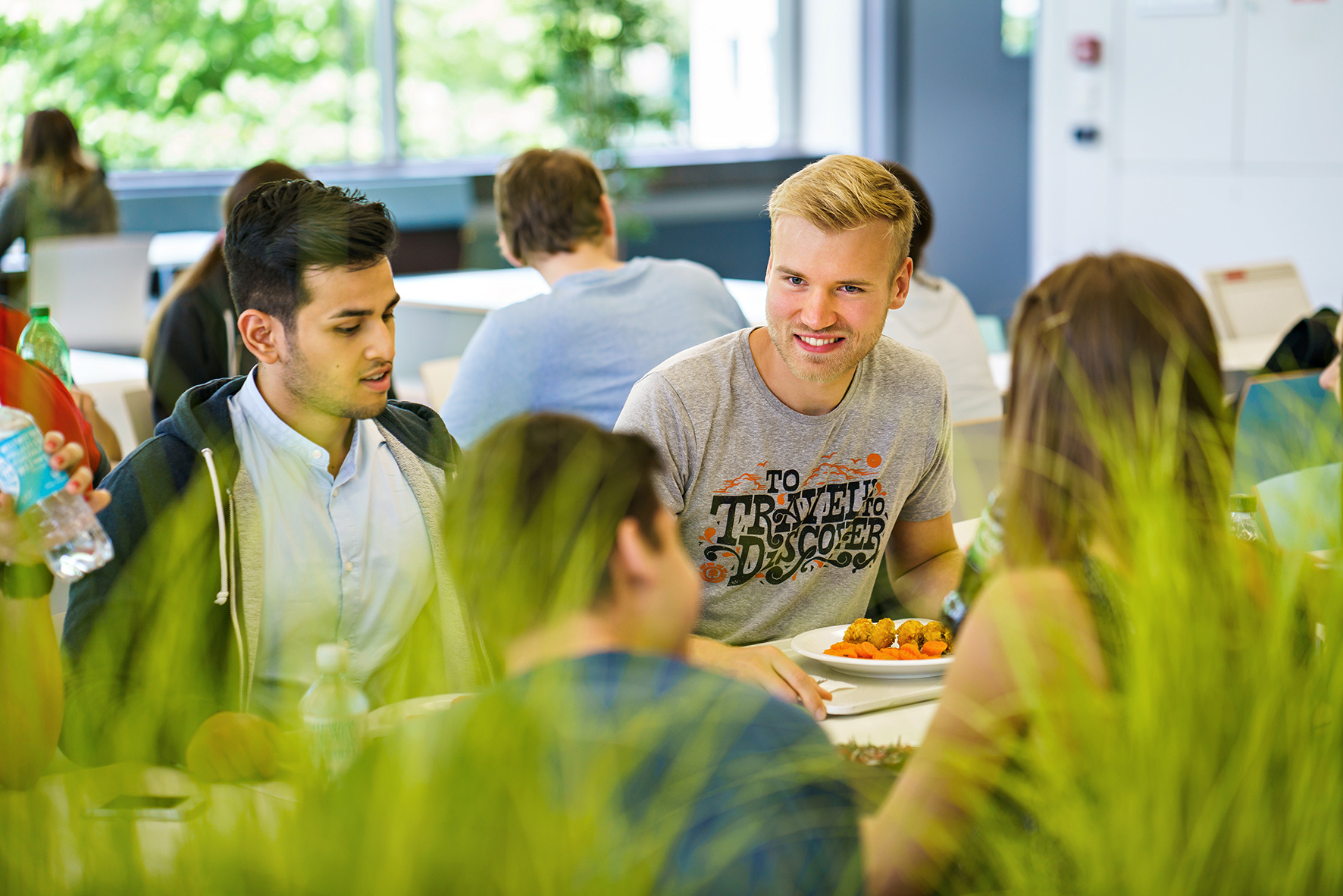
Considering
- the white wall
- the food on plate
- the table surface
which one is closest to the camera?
the food on plate

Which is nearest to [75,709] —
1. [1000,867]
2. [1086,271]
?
[1000,867]

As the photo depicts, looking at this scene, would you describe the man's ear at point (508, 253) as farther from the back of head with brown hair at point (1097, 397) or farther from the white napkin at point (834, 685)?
the back of head with brown hair at point (1097, 397)

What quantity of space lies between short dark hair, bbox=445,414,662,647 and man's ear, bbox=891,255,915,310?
1.06m

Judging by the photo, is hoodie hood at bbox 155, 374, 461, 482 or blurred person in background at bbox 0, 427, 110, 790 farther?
hoodie hood at bbox 155, 374, 461, 482

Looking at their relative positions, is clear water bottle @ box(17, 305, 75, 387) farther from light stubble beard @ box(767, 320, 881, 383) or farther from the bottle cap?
the bottle cap

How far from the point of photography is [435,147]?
28.9 feet

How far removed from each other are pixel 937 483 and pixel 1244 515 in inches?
20.0

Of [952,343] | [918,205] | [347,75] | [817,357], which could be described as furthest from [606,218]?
[347,75]

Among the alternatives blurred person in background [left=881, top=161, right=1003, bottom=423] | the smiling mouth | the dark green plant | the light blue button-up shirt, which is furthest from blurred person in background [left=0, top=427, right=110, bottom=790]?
the dark green plant

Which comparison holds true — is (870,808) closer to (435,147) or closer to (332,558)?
(332,558)

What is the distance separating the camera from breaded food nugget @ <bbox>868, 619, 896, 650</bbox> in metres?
1.73

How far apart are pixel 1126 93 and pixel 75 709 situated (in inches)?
296

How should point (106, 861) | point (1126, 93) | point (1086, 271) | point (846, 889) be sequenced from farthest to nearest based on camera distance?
point (1126, 93) < point (1086, 271) < point (846, 889) < point (106, 861)

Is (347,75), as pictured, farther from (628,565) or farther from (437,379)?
(628,565)
